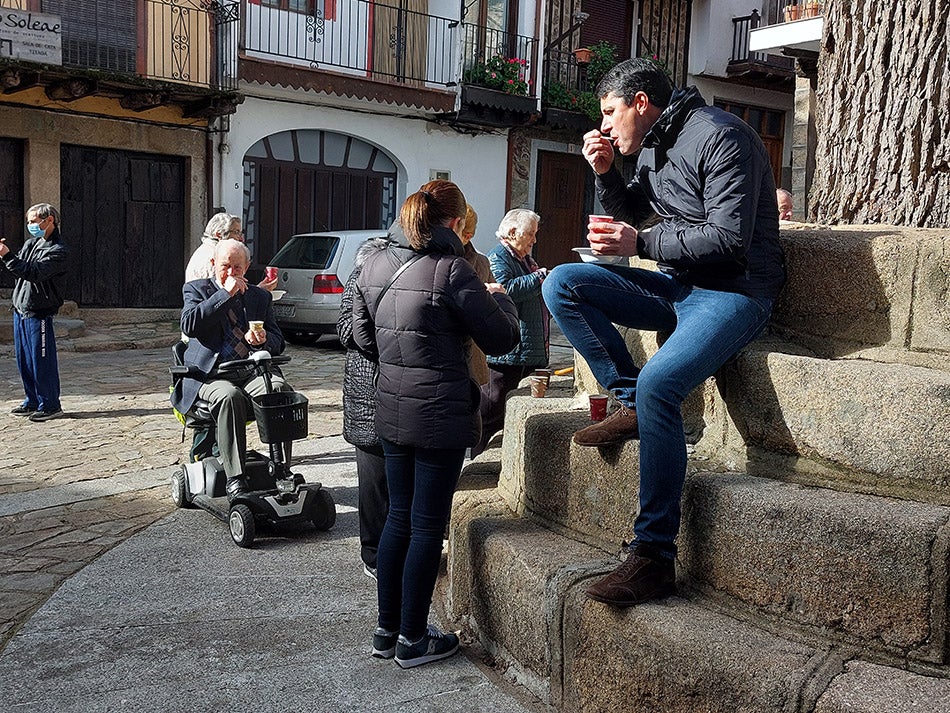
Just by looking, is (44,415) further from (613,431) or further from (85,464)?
(613,431)

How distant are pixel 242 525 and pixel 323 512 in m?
0.42

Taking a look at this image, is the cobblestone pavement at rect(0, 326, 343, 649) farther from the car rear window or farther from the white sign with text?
the white sign with text

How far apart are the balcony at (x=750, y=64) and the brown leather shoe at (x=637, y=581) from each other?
20869 millimetres

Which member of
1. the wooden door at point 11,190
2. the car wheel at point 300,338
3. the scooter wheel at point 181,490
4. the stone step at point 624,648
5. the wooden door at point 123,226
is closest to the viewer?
the stone step at point 624,648

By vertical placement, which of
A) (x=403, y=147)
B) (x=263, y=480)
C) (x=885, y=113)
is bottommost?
(x=263, y=480)

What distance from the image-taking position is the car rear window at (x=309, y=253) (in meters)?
13.3

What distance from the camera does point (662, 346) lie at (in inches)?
136

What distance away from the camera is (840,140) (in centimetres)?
423

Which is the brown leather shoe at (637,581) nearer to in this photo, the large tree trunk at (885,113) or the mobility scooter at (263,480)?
the large tree trunk at (885,113)

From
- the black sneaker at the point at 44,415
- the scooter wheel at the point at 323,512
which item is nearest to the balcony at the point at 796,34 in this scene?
the black sneaker at the point at 44,415

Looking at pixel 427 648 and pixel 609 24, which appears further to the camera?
pixel 609 24

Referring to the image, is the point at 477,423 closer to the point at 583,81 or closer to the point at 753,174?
the point at 753,174

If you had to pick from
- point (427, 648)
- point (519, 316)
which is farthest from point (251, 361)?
point (427, 648)

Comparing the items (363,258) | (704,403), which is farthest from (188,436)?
(704,403)
